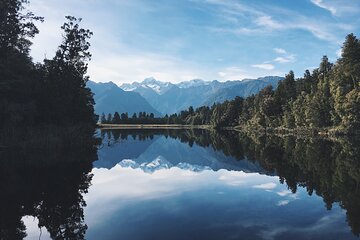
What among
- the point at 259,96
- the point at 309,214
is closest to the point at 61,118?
the point at 309,214

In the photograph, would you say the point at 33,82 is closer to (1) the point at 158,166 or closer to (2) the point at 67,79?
(2) the point at 67,79

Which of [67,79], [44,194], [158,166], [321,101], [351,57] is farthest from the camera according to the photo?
[321,101]

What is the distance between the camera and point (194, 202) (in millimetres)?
22719

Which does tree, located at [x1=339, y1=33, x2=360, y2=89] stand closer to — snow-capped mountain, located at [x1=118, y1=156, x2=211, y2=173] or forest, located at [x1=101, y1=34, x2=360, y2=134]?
forest, located at [x1=101, y1=34, x2=360, y2=134]

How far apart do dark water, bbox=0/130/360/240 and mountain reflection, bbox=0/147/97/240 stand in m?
0.05

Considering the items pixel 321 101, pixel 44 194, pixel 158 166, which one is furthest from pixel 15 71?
pixel 321 101

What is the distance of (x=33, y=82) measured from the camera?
183 feet

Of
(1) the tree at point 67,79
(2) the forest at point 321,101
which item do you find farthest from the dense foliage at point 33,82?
(2) the forest at point 321,101

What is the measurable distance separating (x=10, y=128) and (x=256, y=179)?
3374cm

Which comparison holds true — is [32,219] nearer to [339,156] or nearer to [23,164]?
[23,164]

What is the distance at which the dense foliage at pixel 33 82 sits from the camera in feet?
163

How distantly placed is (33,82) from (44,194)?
3643 centimetres

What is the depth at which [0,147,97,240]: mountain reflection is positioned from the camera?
1661 cm

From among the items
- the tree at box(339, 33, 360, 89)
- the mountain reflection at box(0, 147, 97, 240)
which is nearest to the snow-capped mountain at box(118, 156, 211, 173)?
the mountain reflection at box(0, 147, 97, 240)
